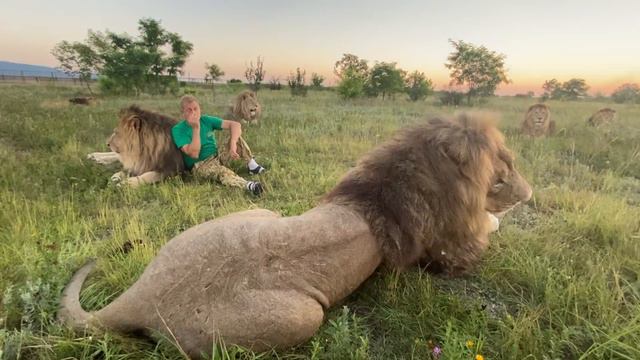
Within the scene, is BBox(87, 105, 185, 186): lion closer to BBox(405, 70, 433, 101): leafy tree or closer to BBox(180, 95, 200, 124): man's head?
BBox(180, 95, 200, 124): man's head

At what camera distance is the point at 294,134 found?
32.7ft

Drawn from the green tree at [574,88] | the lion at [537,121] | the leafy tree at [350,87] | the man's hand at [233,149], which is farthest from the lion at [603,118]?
the green tree at [574,88]

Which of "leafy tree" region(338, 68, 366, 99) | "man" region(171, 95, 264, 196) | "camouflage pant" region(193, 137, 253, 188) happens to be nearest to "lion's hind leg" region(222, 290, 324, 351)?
"man" region(171, 95, 264, 196)

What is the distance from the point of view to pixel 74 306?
2.40 m

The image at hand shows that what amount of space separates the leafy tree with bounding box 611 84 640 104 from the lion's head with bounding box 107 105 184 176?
32.1m

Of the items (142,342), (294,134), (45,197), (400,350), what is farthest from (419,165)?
(294,134)

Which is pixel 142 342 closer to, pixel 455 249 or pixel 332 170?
pixel 455 249

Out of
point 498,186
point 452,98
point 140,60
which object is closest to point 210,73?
point 140,60

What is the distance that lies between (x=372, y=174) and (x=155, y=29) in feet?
109

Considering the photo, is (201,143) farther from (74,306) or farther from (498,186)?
(498,186)

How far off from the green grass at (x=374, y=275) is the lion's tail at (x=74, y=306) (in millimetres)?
64

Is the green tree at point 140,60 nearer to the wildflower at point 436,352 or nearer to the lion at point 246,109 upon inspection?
the lion at point 246,109

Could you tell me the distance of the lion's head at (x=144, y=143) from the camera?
590 centimetres

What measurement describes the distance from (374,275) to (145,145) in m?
4.52
